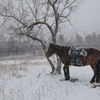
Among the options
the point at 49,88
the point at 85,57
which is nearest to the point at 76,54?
the point at 85,57

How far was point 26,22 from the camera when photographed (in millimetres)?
6773

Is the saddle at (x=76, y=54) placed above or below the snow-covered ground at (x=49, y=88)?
above

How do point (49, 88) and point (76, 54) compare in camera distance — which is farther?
point (76, 54)

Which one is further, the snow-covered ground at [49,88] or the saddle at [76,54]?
the saddle at [76,54]

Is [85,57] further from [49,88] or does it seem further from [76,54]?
[49,88]

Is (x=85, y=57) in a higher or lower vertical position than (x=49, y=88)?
higher

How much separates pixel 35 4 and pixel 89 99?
7098 millimetres

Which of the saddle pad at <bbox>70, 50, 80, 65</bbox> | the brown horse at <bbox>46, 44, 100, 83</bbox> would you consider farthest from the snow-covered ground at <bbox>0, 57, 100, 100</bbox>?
the saddle pad at <bbox>70, 50, 80, 65</bbox>

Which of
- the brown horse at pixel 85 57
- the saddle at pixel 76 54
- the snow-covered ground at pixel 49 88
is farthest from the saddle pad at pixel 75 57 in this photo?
the snow-covered ground at pixel 49 88

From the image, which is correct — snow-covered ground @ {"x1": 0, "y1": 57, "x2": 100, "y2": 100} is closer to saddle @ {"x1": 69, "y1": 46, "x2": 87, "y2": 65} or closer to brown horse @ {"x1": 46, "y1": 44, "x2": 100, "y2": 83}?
brown horse @ {"x1": 46, "y1": 44, "x2": 100, "y2": 83}

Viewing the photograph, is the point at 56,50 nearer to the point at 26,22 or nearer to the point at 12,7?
the point at 26,22

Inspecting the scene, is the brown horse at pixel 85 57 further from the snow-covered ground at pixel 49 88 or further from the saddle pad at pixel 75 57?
the snow-covered ground at pixel 49 88

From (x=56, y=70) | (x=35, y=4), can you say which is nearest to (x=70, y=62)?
(x=56, y=70)

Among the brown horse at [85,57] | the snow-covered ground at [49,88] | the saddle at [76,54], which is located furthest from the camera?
the saddle at [76,54]
